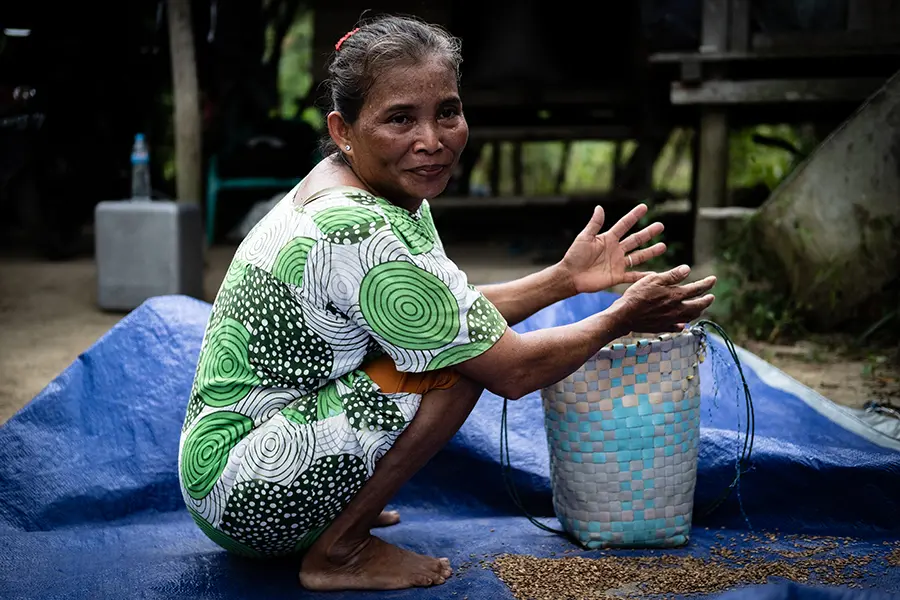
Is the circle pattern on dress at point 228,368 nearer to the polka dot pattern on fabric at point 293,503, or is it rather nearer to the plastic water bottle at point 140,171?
the polka dot pattern on fabric at point 293,503

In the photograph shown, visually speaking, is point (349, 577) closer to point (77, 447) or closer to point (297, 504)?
point (297, 504)

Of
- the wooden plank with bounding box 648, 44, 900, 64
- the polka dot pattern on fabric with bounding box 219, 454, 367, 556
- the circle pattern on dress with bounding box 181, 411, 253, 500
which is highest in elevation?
the wooden plank with bounding box 648, 44, 900, 64

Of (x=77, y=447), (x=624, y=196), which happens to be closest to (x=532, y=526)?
(x=77, y=447)

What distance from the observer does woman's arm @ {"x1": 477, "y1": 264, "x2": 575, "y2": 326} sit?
2.48 m

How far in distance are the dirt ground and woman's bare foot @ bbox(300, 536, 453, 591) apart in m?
1.78

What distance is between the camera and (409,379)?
6.75ft

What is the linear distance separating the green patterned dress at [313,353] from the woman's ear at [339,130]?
157mm

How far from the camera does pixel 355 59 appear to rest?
204cm

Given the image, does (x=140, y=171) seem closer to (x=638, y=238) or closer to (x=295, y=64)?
(x=638, y=238)

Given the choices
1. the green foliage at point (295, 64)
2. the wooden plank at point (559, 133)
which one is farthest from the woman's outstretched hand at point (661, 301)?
the green foliage at point (295, 64)

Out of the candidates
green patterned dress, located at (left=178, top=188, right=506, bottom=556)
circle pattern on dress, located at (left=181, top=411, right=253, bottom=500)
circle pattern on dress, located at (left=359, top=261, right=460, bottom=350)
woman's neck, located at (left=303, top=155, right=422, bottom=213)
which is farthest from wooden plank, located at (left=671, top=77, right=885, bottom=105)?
circle pattern on dress, located at (left=181, top=411, right=253, bottom=500)

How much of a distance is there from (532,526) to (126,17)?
19.2 ft

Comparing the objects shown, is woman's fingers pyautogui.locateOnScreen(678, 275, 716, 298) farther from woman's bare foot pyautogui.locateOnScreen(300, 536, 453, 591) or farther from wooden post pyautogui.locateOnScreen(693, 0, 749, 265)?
wooden post pyautogui.locateOnScreen(693, 0, 749, 265)

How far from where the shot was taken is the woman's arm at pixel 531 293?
2477 millimetres
